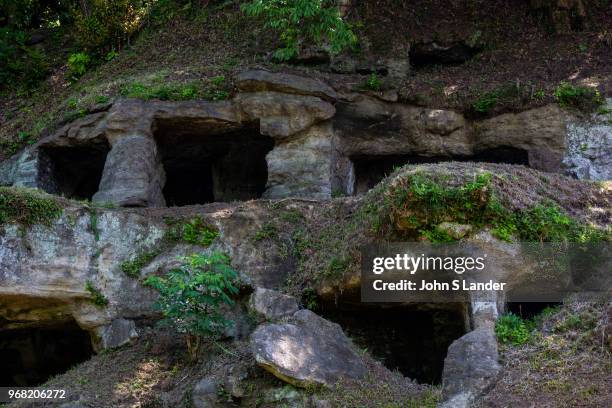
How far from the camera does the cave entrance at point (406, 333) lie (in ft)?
35.4

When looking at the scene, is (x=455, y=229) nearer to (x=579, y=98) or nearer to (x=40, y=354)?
(x=579, y=98)

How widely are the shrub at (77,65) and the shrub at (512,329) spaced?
10.5 metres

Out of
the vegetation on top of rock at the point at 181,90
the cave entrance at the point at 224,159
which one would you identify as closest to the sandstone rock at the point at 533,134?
the cave entrance at the point at 224,159

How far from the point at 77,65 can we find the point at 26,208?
248 inches

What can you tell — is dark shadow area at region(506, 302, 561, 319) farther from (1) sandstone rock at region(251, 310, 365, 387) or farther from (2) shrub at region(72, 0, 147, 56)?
(2) shrub at region(72, 0, 147, 56)

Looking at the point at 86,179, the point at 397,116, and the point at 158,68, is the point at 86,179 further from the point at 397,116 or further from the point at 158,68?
the point at 397,116

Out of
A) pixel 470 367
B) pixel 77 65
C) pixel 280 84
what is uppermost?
pixel 77 65

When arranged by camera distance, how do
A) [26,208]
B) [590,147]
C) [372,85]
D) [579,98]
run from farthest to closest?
[372,85] → [579,98] → [590,147] → [26,208]

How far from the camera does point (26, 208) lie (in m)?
11.2

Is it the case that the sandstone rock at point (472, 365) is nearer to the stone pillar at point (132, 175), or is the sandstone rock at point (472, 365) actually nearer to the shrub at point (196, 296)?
the shrub at point (196, 296)

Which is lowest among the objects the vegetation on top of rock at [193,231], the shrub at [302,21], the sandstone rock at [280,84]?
the vegetation on top of rock at [193,231]

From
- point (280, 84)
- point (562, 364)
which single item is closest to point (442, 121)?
point (280, 84)

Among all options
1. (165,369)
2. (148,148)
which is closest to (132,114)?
(148,148)

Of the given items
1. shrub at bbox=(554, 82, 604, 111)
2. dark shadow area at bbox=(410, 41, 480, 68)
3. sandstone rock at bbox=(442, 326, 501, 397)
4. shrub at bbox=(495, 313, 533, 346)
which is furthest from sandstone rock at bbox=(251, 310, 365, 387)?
dark shadow area at bbox=(410, 41, 480, 68)
